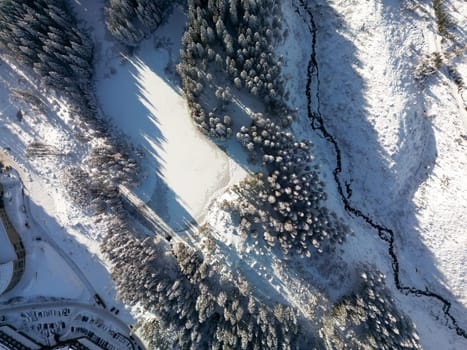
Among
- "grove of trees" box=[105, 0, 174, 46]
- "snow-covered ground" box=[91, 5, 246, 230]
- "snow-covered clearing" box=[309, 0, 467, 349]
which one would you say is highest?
"grove of trees" box=[105, 0, 174, 46]

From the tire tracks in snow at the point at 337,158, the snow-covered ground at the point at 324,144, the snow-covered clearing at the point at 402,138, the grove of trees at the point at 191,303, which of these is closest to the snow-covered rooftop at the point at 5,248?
the snow-covered ground at the point at 324,144

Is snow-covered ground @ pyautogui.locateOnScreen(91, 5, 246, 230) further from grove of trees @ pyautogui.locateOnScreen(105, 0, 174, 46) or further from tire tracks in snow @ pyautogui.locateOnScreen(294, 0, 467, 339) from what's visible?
tire tracks in snow @ pyautogui.locateOnScreen(294, 0, 467, 339)

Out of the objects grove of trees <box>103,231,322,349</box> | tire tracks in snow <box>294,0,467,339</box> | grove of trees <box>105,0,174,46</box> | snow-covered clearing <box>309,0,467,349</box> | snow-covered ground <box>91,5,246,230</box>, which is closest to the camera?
grove of trees <box>105,0,174,46</box>

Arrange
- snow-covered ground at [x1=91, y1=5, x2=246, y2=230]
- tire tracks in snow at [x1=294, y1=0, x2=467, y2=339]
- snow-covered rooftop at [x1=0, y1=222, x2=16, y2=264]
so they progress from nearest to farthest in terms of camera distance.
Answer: snow-covered ground at [x1=91, y1=5, x2=246, y2=230], snow-covered rooftop at [x1=0, y1=222, x2=16, y2=264], tire tracks in snow at [x1=294, y1=0, x2=467, y2=339]

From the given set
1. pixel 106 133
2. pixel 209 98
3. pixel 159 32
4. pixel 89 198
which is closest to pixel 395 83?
pixel 209 98

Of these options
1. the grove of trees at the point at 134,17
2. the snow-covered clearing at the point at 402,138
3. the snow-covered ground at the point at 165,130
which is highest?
the grove of trees at the point at 134,17

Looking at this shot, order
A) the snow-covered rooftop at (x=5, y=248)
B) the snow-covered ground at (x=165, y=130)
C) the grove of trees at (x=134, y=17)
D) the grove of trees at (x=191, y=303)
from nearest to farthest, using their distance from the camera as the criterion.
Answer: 1. the grove of trees at (x=134, y=17)
2. the grove of trees at (x=191, y=303)
3. the snow-covered ground at (x=165, y=130)
4. the snow-covered rooftop at (x=5, y=248)

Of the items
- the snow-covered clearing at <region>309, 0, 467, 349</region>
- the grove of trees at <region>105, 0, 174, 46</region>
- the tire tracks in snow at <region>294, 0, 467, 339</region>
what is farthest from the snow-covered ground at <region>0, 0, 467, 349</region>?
the grove of trees at <region>105, 0, 174, 46</region>

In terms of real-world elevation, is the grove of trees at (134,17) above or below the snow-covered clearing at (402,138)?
above

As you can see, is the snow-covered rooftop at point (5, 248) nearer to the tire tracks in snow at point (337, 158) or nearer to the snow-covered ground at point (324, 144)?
the snow-covered ground at point (324, 144)
